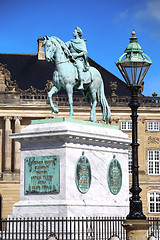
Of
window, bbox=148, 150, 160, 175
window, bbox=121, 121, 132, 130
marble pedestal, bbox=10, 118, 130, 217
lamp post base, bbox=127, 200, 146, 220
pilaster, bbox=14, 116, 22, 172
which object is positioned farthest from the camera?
window, bbox=148, 150, 160, 175

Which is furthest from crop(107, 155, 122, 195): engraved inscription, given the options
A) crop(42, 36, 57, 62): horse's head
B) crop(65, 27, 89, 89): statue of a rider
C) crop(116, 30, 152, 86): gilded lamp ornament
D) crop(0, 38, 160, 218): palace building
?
crop(0, 38, 160, 218): palace building

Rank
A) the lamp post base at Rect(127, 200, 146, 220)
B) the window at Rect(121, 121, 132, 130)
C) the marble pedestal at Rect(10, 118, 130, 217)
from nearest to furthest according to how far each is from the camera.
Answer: the lamp post base at Rect(127, 200, 146, 220), the marble pedestal at Rect(10, 118, 130, 217), the window at Rect(121, 121, 132, 130)

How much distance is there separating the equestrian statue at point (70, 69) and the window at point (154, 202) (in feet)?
129

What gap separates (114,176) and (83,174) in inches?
64.4

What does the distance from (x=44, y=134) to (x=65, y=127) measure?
73cm

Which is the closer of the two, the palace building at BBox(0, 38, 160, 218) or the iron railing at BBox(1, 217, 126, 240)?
the iron railing at BBox(1, 217, 126, 240)

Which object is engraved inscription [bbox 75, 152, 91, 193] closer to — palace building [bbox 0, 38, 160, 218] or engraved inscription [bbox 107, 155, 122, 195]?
engraved inscription [bbox 107, 155, 122, 195]

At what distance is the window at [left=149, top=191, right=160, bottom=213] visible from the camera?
6232cm

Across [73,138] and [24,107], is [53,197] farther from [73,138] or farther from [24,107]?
[24,107]

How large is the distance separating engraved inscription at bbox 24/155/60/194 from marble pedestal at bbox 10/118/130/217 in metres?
0.12

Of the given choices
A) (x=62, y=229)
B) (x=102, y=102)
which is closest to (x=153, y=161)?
(x=102, y=102)

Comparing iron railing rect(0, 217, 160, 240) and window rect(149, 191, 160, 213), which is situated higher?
iron railing rect(0, 217, 160, 240)

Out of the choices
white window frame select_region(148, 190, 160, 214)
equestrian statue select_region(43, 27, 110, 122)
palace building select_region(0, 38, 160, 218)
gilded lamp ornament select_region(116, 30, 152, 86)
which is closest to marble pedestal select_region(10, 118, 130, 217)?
equestrian statue select_region(43, 27, 110, 122)

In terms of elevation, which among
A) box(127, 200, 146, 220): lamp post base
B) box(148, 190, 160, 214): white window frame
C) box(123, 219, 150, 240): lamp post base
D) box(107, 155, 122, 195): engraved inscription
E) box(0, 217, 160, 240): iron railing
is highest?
box(107, 155, 122, 195): engraved inscription
